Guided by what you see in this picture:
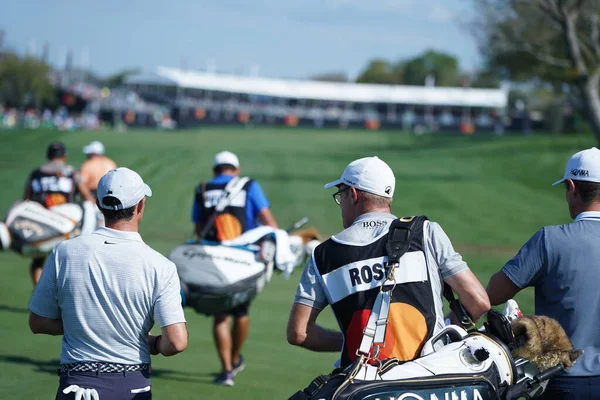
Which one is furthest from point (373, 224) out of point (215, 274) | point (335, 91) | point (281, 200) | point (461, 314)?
point (335, 91)

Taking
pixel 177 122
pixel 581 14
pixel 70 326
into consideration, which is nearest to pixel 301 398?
pixel 70 326

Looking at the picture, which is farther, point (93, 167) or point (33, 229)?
point (93, 167)

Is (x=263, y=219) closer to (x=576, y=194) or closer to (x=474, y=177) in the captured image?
(x=576, y=194)

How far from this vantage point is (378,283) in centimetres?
387

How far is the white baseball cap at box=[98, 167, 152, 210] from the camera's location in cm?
428

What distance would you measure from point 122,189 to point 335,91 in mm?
112085

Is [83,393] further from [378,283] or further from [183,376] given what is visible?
[183,376]

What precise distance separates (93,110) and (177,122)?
10875mm

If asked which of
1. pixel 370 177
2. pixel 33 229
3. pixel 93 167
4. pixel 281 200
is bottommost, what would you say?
pixel 281 200

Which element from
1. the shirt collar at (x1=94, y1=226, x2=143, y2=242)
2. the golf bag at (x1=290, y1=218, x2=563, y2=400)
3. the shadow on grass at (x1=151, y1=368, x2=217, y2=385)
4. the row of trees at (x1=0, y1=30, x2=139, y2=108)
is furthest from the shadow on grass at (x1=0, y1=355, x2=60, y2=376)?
the row of trees at (x1=0, y1=30, x2=139, y2=108)

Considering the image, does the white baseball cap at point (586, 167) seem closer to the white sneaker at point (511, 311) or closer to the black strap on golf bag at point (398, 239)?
the white sneaker at point (511, 311)

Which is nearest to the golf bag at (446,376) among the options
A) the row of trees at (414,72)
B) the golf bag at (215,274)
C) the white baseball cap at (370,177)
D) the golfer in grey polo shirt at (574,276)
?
the golfer in grey polo shirt at (574,276)

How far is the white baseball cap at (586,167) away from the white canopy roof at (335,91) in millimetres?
106390

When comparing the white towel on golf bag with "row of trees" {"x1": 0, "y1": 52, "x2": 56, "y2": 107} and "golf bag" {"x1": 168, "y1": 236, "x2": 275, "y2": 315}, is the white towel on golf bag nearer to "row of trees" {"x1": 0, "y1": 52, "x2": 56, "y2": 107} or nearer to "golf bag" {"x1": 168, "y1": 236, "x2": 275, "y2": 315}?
"golf bag" {"x1": 168, "y1": 236, "x2": 275, "y2": 315}
